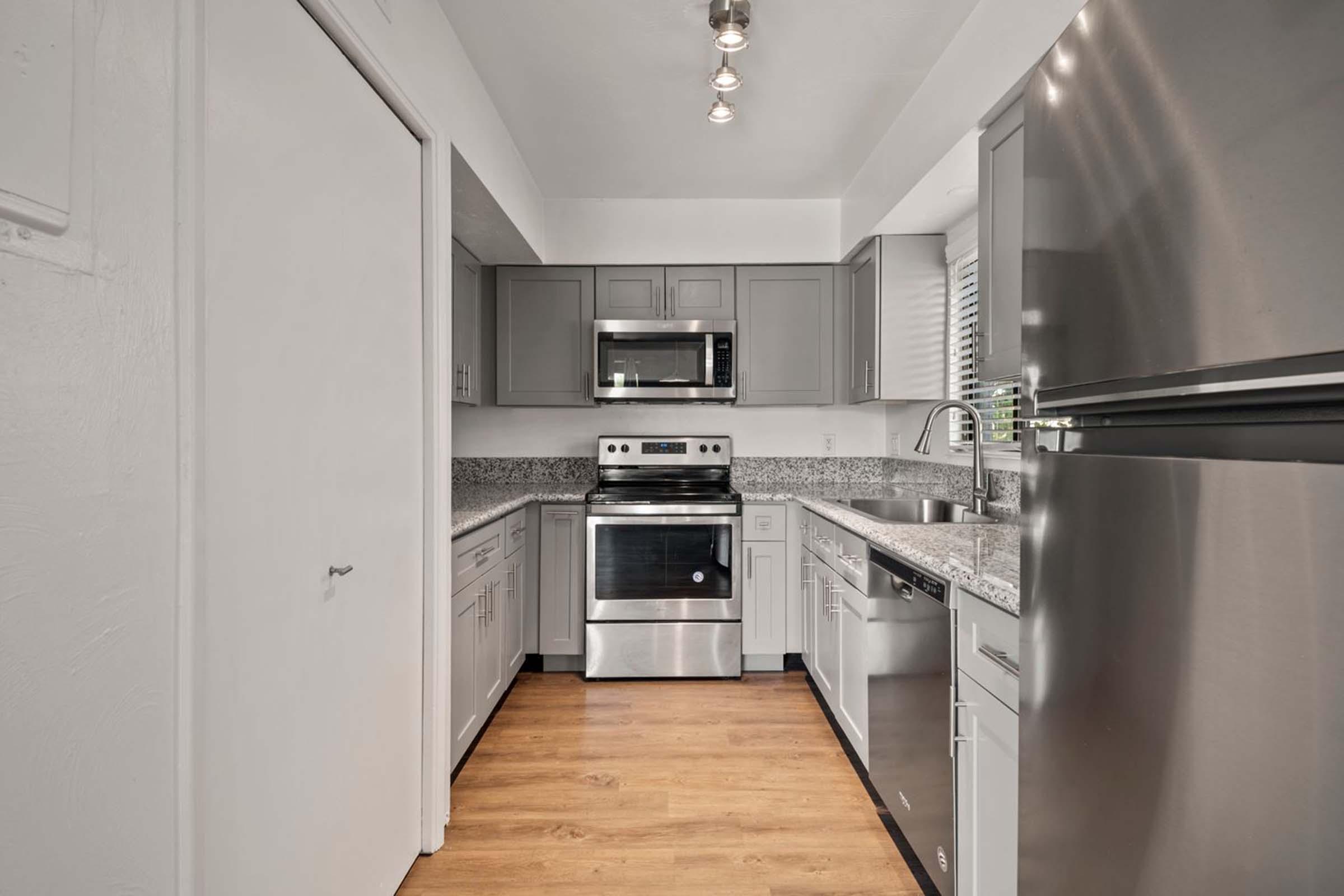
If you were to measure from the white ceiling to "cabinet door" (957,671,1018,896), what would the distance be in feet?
6.27

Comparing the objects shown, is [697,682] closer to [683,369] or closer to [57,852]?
[683,369]

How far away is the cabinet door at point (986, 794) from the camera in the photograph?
48.1 inches

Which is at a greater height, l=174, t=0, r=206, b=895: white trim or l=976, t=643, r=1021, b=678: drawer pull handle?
l=174, t=0, r=206, b=895: white trim

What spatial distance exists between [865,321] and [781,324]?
0.47 metres

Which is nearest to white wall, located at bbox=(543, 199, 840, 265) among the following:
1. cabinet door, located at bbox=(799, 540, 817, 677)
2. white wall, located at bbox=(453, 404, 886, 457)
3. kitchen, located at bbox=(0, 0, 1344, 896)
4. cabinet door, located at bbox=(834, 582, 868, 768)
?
kitchen, located at bbox=(0, 0, 1344, 896)

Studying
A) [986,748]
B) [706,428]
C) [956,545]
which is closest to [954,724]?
[986,748]

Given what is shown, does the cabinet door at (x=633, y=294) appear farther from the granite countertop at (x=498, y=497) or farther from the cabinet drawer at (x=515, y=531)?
→ the cabinet drawer at (x=515, y=531)

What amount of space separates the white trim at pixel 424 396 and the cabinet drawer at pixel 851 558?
1.34 meters

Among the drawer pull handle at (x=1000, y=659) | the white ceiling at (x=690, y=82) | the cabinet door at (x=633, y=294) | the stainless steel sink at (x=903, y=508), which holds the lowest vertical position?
the drawer pull handle at (x=1000, y=659)

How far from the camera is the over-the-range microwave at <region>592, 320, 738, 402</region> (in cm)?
348

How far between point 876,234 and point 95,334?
2993 millimetres

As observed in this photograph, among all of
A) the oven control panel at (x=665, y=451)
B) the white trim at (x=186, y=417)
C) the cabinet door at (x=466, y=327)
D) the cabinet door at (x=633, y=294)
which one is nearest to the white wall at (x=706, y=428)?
the oven control panel at (x=665, y=451)

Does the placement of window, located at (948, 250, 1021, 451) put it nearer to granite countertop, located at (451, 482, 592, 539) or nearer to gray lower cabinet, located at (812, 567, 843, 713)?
gray lower cabinet, located at (812, 567, 843, 713)

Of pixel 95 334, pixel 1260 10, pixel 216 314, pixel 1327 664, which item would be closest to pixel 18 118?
pixel 95 334
